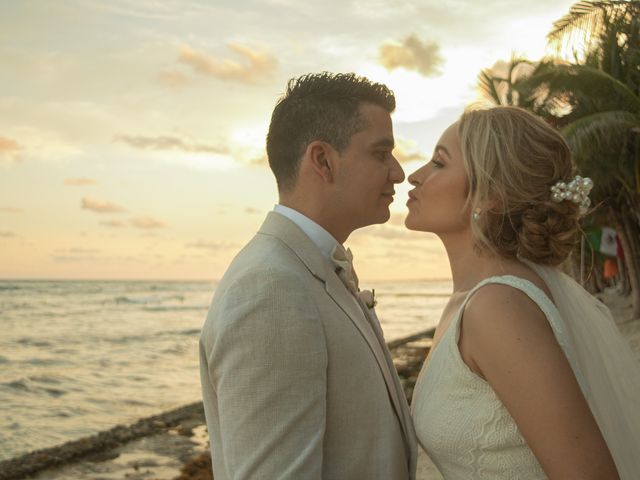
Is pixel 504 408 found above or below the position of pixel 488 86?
below

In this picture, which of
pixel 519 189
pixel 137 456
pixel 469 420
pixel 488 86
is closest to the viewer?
pixel 469 420

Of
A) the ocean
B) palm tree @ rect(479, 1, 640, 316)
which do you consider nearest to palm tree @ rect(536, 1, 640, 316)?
palm tree @ rect(479, 1, 640, 316)

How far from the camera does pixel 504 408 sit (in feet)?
8.93

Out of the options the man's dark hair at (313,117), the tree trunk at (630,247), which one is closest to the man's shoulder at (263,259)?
the man's dark hair at (313,117)

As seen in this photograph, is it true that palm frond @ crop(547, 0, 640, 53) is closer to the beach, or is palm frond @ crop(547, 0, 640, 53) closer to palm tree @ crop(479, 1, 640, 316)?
palm tree @ crop(479, 1, 640, 316)

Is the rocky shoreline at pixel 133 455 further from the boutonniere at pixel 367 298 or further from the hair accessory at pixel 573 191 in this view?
the hair accessory at pixel 573 191

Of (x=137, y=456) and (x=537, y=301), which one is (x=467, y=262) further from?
(x=137, y=456)

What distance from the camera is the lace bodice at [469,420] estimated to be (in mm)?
2736

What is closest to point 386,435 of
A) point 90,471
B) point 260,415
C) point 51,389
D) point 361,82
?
point 260,415

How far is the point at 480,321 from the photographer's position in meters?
2.67

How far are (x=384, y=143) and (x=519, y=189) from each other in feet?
1.96

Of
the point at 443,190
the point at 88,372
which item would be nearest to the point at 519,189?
the point at 443,190

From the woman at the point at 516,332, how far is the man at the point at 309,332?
0.28 meters

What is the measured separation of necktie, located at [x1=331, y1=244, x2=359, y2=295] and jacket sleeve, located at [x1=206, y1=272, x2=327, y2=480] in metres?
0.50
